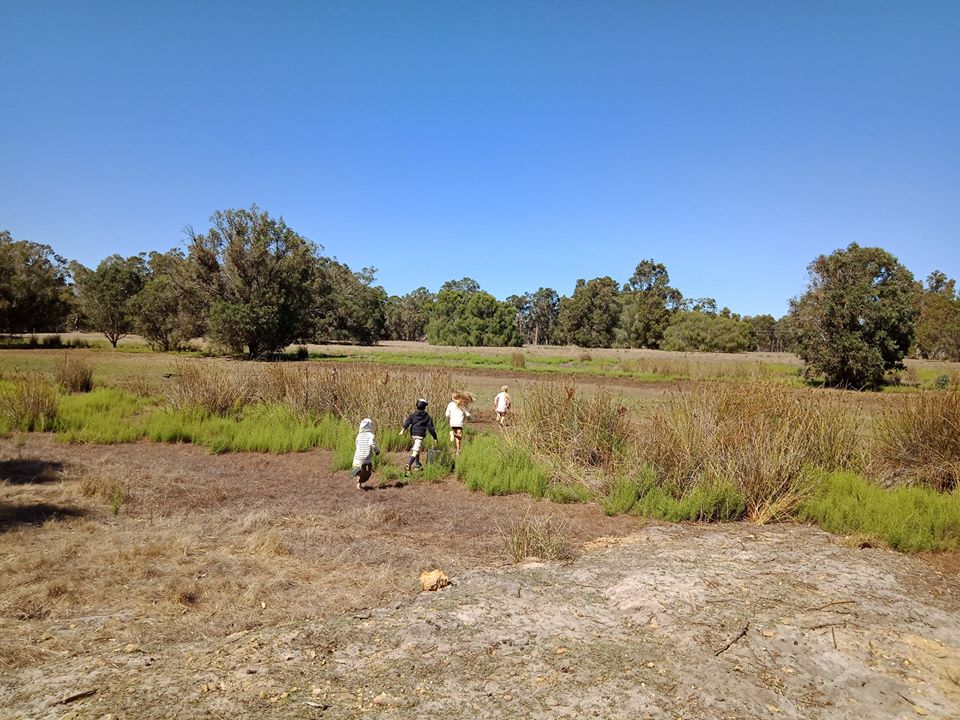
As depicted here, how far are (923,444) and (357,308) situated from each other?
65.5 metres

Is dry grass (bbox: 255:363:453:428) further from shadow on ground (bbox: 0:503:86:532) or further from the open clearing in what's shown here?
shadow on ground (bbox: 0:503:86:532)

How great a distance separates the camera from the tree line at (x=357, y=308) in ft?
95.8

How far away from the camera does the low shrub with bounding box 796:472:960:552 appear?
6949 mm

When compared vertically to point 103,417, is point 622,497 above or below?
below

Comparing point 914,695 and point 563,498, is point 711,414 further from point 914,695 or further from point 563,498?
point 914,695

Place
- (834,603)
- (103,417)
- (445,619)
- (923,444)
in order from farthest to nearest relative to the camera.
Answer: (103,417), (923,444), (834,603), (445,619)

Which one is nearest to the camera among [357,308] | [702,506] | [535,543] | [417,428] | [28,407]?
[535,543]

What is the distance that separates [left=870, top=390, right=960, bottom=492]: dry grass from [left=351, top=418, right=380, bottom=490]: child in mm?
8033

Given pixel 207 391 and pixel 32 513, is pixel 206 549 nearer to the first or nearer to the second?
pixel 32 513

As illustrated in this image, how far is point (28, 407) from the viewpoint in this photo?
551 inches

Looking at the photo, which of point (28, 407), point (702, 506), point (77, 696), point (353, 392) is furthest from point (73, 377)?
point (702, 506)

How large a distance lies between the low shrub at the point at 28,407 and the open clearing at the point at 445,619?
7184mm

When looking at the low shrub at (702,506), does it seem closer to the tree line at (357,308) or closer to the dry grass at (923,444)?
the dry grass at (923,444)

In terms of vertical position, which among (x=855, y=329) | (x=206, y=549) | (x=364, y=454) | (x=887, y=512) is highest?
(x=855, y=329)
